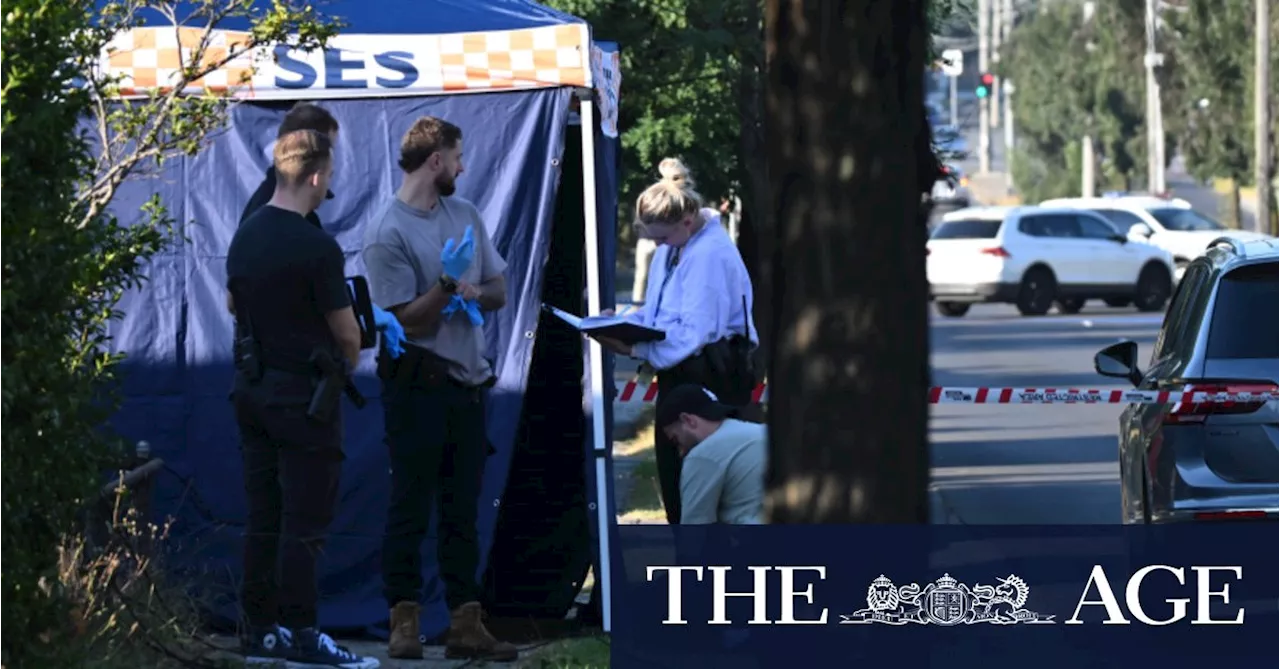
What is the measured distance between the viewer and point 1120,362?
920 cm

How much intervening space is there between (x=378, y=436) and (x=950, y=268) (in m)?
25.5

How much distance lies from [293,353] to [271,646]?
990 mm

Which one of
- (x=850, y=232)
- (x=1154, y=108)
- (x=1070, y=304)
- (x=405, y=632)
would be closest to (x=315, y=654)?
(x=405, y=632)

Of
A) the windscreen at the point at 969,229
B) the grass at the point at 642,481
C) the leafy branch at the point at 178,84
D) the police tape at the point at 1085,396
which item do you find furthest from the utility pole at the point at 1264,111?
the leafy branch at the point at 178,84

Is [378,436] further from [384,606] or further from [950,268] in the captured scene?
[950,268]

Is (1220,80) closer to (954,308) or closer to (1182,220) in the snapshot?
(1182,220)

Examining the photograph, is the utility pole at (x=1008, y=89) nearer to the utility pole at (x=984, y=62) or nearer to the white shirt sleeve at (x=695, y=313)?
the utility pole at (x=984, y=62)

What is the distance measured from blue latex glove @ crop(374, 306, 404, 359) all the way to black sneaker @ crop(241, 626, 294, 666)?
0.98 m

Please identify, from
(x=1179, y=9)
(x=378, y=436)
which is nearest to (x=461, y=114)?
(x=378, y=436)

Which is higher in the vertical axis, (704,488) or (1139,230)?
(704,488)

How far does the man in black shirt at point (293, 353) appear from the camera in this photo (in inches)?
280

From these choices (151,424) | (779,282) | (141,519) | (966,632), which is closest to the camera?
(779,282)

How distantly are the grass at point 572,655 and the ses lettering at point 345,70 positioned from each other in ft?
6.84

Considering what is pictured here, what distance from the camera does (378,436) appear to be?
853 cm
